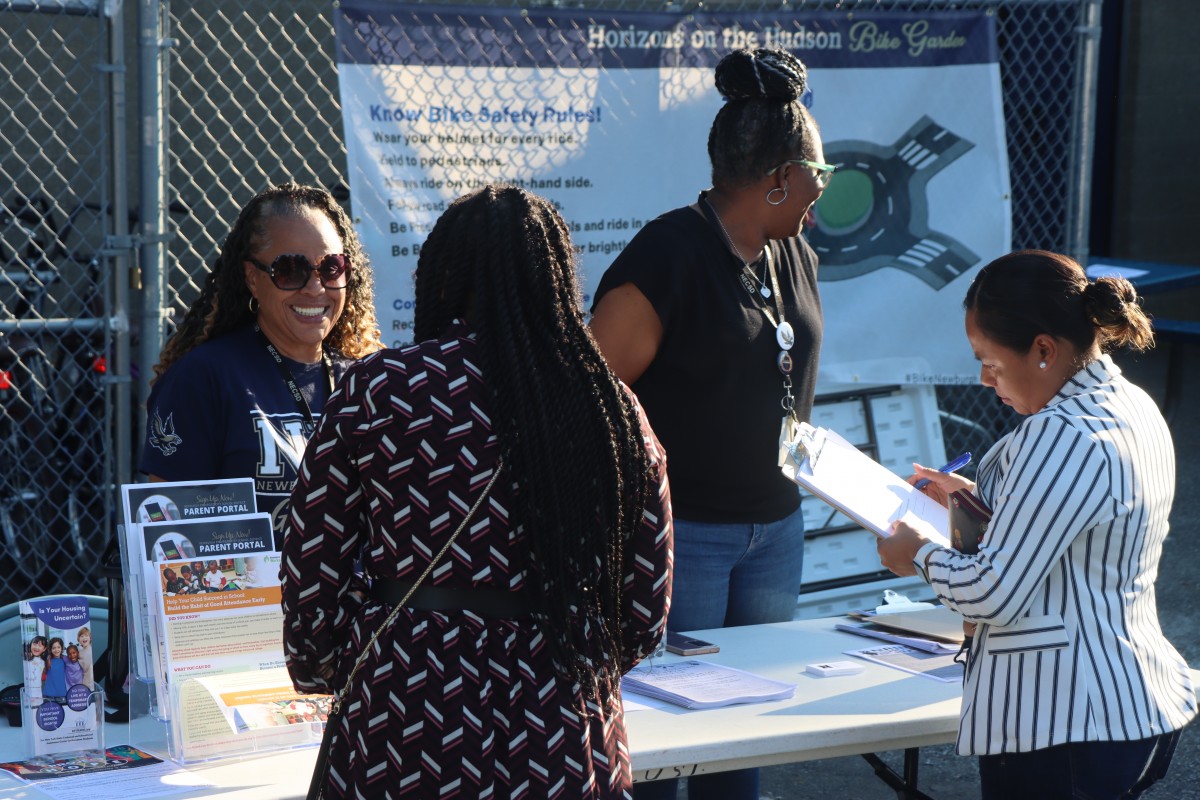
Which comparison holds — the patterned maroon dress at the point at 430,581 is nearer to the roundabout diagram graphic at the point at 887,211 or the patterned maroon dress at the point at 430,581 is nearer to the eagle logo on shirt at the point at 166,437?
the eagle logo on shirt at the point at 166,437

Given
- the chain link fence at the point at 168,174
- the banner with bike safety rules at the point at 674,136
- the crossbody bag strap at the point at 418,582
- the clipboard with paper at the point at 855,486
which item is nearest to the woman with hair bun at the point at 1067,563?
the clipboard with paper at the point at 855,486

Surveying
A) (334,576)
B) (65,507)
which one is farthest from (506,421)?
(65,507)

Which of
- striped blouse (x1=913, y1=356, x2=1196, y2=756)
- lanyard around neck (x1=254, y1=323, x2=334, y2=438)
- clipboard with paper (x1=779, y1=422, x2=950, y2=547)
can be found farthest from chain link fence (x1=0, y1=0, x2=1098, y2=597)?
striped blouse (x1=913, y1=356, x2=1196, y2=756)

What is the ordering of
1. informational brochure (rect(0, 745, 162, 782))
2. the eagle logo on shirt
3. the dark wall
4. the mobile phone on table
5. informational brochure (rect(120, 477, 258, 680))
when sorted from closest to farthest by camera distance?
informational brochure (rect(0, 745, 162, 782))
informational brochure (rect(120, 477, 258, 680))
the eagle logo on shirt
the mobile phone on table
the dark wall

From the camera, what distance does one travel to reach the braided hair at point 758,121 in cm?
304

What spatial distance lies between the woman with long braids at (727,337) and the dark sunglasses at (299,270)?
591mm

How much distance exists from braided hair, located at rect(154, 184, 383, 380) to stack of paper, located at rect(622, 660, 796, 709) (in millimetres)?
1051

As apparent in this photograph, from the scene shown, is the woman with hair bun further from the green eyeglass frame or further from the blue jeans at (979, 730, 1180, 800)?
the green eyeglass frame

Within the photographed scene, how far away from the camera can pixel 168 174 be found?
516cm

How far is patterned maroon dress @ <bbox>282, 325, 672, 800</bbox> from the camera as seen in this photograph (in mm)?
1845

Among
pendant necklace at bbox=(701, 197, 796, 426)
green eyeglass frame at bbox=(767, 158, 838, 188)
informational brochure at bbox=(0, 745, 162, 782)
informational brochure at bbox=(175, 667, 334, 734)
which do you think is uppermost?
green eyeglass frame at bbox=(767, 158, 838, 188)

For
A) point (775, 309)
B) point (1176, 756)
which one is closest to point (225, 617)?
point (775, 309)

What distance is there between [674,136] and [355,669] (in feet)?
10.7

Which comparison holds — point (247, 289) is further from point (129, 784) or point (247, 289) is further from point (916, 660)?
point (916, 660)
